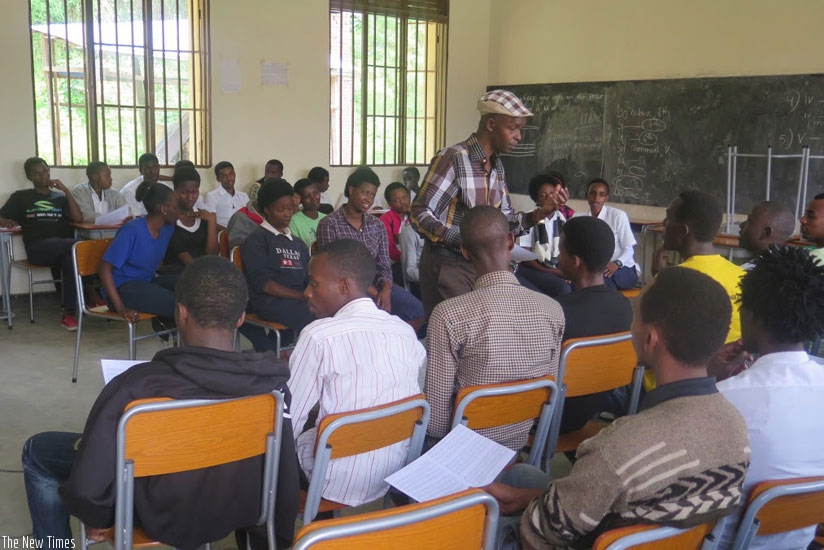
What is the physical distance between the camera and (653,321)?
4.80 ft

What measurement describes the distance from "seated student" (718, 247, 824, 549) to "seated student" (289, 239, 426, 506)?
822 mm

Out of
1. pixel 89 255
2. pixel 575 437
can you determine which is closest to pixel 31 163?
pixel 89 255

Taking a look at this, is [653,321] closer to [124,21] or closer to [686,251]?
[686,251]

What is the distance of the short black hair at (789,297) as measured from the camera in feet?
5.46

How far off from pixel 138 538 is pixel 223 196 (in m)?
5.60

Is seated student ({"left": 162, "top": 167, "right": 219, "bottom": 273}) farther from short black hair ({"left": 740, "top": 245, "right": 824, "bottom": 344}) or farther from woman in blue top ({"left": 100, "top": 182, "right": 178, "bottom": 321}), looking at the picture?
short black hair ({"left": 740, "top": 245, "right": 824, "bottom": 344})

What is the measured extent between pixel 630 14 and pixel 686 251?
5200 millimetres

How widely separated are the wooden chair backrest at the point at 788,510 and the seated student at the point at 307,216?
381 centimetres

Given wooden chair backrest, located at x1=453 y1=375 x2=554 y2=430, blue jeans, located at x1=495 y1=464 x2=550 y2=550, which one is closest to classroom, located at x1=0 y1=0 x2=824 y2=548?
wooden chair backrest, located at x1=453 y1=375 x2=554 y2=430

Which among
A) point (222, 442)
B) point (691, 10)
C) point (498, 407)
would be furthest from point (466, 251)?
point (691, 10)

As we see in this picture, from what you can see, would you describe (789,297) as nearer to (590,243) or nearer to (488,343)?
(488,343)

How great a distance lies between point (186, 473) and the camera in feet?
5.82

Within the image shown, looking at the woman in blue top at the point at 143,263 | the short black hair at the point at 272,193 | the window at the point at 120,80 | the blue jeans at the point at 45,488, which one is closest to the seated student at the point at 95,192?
the window at the point at 120,80

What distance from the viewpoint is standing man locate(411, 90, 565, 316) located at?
3098 mm
